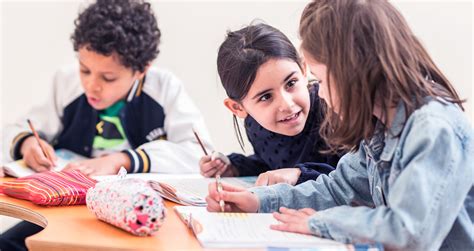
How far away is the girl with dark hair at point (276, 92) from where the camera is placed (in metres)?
1.31

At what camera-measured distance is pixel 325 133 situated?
4.22 ft

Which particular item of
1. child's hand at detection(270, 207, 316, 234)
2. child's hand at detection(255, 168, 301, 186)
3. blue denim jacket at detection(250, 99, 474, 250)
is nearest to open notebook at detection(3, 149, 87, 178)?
child's hand at detection(255, 168, 301, 186)

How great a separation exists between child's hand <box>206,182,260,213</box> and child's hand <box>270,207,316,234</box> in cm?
9

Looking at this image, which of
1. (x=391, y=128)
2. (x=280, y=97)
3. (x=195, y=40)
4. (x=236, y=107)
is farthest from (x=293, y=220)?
(x=195, y=40)

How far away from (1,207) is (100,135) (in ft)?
2.42

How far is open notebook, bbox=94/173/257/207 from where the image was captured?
120 centimetres

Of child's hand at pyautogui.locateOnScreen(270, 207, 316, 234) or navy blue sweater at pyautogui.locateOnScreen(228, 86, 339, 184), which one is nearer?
child's hand at pyautogui.locateOnScreen(270, 207, 316, 234)

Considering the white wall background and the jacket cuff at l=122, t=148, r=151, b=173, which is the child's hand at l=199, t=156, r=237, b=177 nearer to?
the jacket cuff at l=122, t=148, r=151, b=173

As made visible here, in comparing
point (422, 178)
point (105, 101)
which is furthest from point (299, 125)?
point (105, 101)

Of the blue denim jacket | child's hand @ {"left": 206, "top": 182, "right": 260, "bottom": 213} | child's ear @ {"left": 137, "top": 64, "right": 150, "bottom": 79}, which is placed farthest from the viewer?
child's ear @ {"left": 137, "top": 64, "right": 150, "bottom": 79}

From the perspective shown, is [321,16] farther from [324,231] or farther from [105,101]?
[105,101]

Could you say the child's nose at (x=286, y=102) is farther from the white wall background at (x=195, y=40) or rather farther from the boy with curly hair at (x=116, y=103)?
the white wall background at (x=195, y=40)

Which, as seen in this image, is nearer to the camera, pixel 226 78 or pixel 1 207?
pixel 1 207

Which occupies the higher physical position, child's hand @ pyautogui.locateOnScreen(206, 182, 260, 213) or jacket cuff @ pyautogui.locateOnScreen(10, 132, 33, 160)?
child's hand @ pyautogui.locateOnScreen(206, 182, 260, 213)
